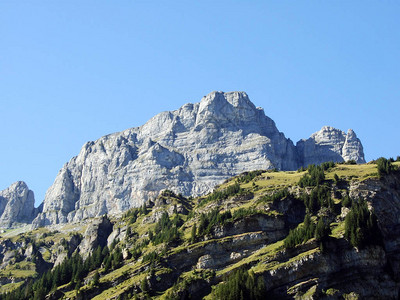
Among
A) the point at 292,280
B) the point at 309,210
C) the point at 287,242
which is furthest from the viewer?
the point at 309,210

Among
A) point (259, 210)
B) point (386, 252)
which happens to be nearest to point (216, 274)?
point (259, 210)

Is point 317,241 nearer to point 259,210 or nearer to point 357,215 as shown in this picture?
point 357,215

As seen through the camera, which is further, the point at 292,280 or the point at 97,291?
the point at 97,291

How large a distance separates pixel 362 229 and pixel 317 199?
3668 centimetres

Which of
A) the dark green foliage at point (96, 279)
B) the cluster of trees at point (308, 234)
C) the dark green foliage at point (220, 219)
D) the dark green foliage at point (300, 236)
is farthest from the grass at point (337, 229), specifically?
the dark green foliage at point (96, 279)

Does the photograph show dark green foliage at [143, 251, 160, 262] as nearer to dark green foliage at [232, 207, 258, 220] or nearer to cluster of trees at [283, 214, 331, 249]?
dark green foliage at [232, 207, 258, 220]

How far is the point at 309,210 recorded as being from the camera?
18750 centimetres

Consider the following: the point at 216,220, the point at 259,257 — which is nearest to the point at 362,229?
the point at 259,257

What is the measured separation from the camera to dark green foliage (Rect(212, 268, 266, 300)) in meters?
138

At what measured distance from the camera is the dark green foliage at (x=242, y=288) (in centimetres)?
13838

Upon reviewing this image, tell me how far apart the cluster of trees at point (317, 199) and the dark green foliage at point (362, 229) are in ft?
77.9

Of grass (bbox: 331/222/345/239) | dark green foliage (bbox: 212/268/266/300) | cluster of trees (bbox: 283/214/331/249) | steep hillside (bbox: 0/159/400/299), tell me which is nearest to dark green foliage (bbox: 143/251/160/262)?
steep hillside (bbox: 0/159/400/299)

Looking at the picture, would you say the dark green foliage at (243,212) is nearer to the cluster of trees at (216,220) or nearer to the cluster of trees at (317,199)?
the cluster of trees at (216,220)

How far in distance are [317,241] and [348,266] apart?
1049 centimetres
